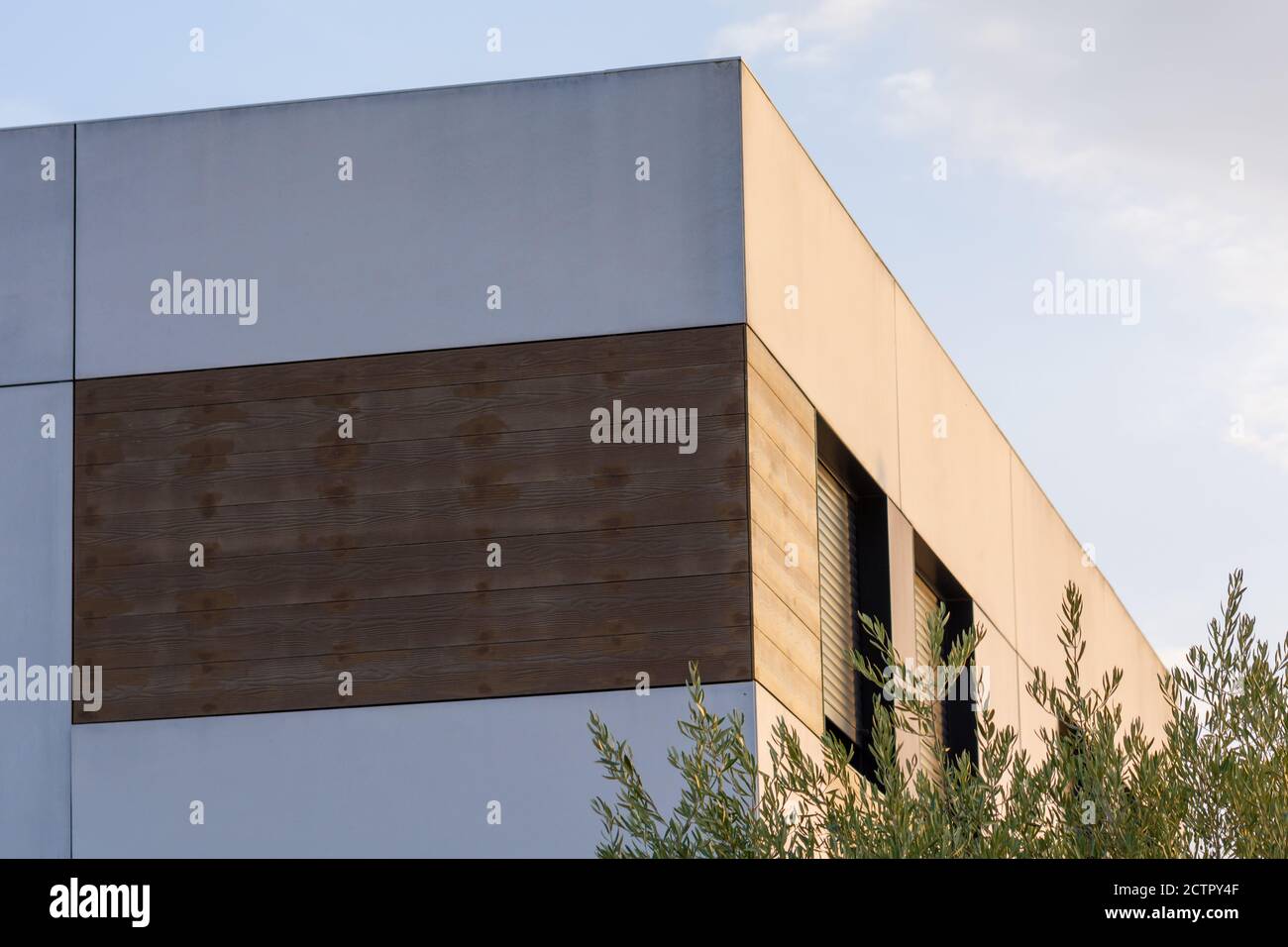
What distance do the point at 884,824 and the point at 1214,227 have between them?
9867 mm

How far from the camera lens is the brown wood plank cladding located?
11.6m

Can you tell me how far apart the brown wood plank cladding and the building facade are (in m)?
0.02

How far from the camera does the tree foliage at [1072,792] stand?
23.5ft

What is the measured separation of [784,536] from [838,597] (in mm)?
1904

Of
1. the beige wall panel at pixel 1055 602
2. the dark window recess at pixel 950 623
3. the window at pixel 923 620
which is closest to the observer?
the window at pixel 923 620

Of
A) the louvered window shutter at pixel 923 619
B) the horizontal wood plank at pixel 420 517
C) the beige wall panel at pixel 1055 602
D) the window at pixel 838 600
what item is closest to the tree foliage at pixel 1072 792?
the horizontal wood plank at pixel 420 517

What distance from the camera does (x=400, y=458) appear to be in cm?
1215

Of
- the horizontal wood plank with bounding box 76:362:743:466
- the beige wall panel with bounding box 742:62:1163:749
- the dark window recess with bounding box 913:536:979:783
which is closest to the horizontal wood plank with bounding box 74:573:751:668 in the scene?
the beige wall panel with bounding box 742:62:1163:749

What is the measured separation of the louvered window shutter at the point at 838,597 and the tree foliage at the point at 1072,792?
5.60 metres

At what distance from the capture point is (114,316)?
41.9 ft

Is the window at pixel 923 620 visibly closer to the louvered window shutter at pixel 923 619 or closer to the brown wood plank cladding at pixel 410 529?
the louvered window shutter at pixel 923 619
